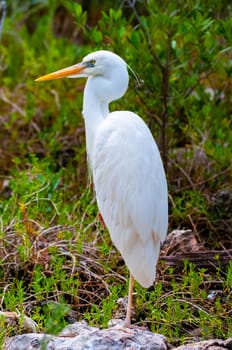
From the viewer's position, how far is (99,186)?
3.87 metres

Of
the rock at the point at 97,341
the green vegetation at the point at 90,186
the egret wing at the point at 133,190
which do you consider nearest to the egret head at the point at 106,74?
the egret wing at the point at 133,190

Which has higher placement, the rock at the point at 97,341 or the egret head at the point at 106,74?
the egret head at the point at 106,74

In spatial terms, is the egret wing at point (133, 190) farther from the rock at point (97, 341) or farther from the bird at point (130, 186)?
the rock at point (97, 341)

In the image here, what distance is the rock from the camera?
3.20 meters

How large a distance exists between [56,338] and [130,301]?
52 cm

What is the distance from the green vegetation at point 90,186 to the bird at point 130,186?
285 mm

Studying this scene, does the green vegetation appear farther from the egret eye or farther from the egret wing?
the egret eye

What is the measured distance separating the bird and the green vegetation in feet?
0.94

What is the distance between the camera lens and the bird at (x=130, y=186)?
11.9 ft

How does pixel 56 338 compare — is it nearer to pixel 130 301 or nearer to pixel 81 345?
pixel 81 345

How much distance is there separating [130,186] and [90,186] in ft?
4.81

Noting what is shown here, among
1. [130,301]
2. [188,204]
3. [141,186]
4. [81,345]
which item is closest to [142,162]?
[141,186]

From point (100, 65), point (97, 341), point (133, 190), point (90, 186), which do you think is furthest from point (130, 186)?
point (90, 186)

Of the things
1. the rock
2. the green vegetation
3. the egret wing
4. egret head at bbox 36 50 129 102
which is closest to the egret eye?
egret head at bbox 36 50 129 102
